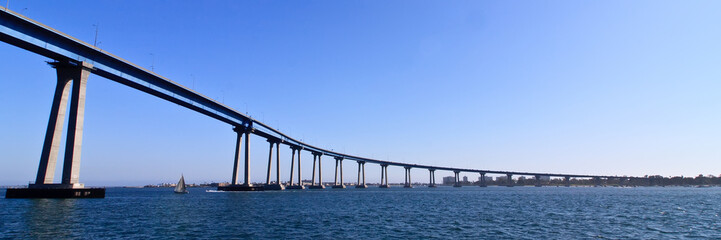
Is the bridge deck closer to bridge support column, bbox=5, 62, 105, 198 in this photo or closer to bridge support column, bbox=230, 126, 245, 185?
bridge support column, bbox=5, 62, 105, 198

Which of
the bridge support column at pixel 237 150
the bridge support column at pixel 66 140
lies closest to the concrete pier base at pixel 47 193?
the bridge support column at pixel 66 140

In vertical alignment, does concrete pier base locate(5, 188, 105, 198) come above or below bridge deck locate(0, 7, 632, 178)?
below

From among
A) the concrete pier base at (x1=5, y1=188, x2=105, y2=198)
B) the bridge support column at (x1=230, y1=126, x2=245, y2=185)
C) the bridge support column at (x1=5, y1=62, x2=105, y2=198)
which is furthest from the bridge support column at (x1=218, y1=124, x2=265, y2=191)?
the concrete pier base at (x1=5, y1=188, x2=105, y2=198)

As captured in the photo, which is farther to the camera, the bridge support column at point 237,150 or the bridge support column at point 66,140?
the bridge support column at point 237,150

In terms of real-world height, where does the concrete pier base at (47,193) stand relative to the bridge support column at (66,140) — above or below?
below

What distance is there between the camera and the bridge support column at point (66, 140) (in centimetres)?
5475

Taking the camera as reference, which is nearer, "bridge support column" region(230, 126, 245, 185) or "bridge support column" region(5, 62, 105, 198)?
"bridge support column" region(5, 62, 105, 198)

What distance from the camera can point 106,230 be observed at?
30297 mm

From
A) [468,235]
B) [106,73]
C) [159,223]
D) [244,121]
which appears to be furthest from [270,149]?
[468,235]

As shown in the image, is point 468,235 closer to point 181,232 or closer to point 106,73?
point 181,232

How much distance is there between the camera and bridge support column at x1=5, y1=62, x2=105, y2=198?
54.8 metres

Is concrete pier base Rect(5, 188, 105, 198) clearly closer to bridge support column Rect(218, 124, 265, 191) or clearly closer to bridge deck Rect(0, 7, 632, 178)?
bridge deck Rect(0, 7, 632, 178)

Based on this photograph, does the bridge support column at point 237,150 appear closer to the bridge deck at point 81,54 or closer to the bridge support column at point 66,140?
the bridge deck at point 81,54

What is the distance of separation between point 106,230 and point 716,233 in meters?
43.8
